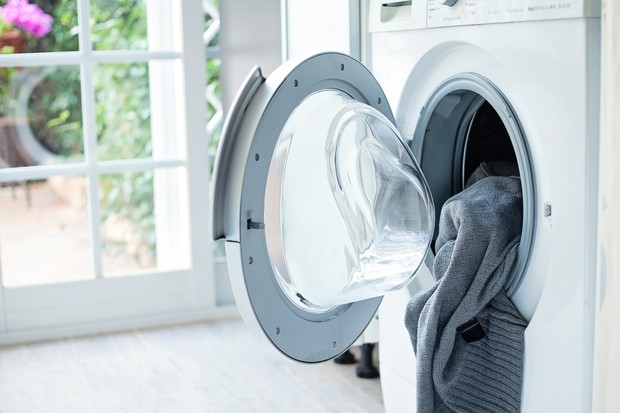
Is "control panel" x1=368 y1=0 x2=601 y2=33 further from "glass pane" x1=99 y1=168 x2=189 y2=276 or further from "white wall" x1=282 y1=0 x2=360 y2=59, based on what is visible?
"glass pane" x1=99 y1=168 x2=189 y2=276

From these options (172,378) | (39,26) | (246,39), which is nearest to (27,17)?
(39,26)

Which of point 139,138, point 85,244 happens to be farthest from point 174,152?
point 85,244

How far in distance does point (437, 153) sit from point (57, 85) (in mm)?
1397

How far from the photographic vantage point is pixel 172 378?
89.4 inches

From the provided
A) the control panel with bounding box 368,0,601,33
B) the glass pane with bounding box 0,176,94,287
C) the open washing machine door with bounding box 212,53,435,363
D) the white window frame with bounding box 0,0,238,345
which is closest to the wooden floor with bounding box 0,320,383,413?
the white window frame with bounding box 0,0,238,345

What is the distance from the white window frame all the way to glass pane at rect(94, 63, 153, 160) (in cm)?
4

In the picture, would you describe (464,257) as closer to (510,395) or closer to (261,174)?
(510,395)

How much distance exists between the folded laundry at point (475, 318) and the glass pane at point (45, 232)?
4.84 ft

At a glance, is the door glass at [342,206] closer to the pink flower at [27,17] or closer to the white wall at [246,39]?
the white wall at [246,39]

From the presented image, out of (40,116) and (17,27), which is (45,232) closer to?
(40,116)

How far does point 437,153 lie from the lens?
1663 millimetres

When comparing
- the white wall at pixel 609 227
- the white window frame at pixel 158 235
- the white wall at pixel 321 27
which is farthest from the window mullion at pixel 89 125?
the white wall at pixel 609 227

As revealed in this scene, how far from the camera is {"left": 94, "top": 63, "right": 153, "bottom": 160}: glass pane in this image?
267 cm

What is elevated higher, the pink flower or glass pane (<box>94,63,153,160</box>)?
the pink flower
